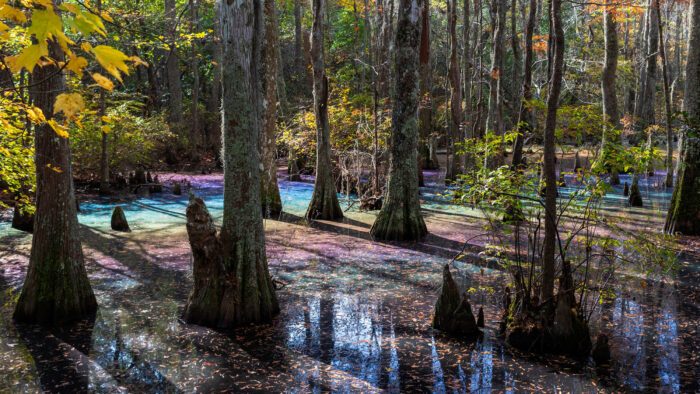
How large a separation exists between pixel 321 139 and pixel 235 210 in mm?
7507

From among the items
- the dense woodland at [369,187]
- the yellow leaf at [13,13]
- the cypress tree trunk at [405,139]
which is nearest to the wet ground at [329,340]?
the dense woodland at [369,187]

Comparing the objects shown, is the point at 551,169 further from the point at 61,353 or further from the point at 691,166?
the point at 691,166

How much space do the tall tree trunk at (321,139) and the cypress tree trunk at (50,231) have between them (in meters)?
7.64

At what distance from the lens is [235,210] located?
6000mm

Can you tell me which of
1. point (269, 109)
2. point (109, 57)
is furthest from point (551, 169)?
point (269, 109)

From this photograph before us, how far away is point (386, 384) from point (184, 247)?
6.95 meters

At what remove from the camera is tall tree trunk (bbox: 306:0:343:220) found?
12875mm

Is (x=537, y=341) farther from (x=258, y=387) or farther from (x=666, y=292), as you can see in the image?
(x=666, y=292)

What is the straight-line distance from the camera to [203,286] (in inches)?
237

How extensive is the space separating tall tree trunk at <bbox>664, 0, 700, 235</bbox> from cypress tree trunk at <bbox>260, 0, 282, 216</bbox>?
9.26 metres

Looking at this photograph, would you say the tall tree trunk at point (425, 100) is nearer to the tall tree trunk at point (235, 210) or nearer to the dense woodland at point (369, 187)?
the dense woodland at point (369, 187)

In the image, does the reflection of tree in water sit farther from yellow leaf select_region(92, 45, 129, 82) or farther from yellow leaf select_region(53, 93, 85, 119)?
yellow leaf select_region(92, 45, 129, 82)

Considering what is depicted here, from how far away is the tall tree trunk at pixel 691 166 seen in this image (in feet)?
33.8

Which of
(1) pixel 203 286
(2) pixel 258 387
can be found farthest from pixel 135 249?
(2) pixel 258 387
